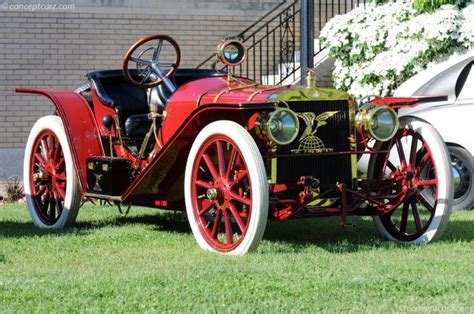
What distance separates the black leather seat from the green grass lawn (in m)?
0.88

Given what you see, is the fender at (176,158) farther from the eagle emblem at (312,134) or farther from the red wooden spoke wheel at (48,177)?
the red wooden spoke wheel at (48,177)

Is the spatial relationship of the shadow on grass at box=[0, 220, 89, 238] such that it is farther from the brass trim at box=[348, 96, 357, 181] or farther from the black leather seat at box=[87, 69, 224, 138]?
the brass trim at box=[348, 96, 357, 181]

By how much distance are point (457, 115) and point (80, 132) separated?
147 inches

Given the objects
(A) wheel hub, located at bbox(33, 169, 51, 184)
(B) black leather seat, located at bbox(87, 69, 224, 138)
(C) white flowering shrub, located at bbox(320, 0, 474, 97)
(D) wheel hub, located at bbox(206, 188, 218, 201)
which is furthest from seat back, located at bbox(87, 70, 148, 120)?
(C) white flowering shrub, located at bbox(320, 0, 474, 97)

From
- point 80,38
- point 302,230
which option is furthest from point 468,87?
point 80,38

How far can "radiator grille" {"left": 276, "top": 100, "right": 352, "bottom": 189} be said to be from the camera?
7496 millimetres

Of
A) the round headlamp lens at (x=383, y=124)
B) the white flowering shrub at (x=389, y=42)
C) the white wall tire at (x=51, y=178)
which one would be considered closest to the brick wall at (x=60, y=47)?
→ the white flowering shrub at (x=389, y=42)

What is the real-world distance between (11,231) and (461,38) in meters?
6.57

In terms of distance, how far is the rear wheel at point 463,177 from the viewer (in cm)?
1036

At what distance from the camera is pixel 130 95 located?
9.27 metres

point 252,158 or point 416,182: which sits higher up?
point 252,158

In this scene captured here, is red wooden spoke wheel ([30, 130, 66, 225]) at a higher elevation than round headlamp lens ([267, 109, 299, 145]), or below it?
below

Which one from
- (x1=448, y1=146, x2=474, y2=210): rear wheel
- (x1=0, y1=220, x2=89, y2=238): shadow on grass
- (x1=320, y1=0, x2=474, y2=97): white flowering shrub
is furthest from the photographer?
(x1=320, y1=0, x2=474, y2=97): white flowering shrub

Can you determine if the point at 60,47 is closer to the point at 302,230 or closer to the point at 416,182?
the point at 302,230
